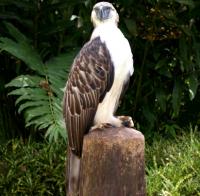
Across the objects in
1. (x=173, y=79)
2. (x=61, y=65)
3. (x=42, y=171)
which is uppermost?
(x=61, y=65)

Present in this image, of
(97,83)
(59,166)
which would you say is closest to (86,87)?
(97,83)

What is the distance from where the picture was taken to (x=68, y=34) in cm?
490

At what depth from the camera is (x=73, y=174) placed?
300 cm

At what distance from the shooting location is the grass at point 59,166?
409cm

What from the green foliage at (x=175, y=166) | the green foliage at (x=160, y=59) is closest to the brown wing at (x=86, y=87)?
the green foliage at (x=175, y=166)

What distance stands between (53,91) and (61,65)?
313 mm

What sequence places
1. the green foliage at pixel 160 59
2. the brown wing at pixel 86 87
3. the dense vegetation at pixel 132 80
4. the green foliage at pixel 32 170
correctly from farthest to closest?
the green foliage at pixel 160 59 → the green foliage at pixel 32 170 → the dense vegetation at pixel 132 80 → the brown wing at pixel 86 87

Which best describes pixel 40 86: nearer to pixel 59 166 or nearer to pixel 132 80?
pixel 59 166

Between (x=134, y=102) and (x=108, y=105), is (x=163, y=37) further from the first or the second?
(x=108, y=105)

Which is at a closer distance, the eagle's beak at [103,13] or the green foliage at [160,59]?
the eagle's beak at [103,13]

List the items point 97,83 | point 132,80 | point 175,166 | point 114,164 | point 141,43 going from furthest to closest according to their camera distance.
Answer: point 132,80
point 141,43
point 175,166
point 97,83
point 114,164

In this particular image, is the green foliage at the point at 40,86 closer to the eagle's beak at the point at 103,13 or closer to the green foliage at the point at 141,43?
the green foliage at the point at 141,43

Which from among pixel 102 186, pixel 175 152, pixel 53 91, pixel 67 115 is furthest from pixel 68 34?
pixel 102 186

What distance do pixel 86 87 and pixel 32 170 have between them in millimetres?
1795
